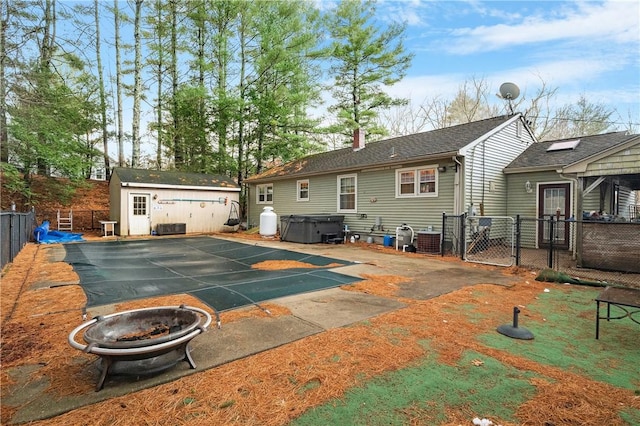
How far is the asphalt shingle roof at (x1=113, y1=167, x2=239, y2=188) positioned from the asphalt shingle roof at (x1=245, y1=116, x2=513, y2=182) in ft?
11.7

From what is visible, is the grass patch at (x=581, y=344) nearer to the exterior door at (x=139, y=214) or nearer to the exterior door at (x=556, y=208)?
the exterior door at (x=556, y=208)

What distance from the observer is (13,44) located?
9.99 meters

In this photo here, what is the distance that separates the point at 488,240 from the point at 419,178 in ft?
9.55

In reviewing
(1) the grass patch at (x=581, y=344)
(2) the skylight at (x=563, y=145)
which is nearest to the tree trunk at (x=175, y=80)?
(2) the skylight at (x=563, y=145)

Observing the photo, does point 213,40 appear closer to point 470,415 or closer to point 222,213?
point 222,213

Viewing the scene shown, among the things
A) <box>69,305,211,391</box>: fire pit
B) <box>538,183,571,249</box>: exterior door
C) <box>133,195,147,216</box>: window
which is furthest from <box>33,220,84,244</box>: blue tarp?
<box>538,183,571,249</box>: exterior door

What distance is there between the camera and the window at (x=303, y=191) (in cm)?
1473

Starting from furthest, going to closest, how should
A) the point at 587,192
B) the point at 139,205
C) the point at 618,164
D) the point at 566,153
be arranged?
the point at 139,205, the point at 566,153, the point at 587,192, the point at 618,164

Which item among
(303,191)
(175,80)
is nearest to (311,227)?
(303,191)

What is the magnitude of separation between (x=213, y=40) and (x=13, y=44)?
457 inches

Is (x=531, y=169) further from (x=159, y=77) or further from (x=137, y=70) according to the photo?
(x=159, y=77)

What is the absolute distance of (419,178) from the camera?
10508 millimetres

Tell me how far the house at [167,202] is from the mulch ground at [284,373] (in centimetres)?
1119

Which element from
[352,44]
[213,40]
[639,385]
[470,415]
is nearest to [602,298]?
[639,385]
